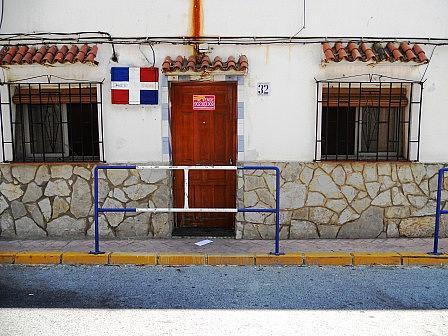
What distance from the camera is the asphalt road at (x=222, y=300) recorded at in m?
4.41

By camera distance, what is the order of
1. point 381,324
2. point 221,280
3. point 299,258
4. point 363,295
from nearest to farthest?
1. point 381,324
2. point 363,295
3. point 221,280
4. point 299,258

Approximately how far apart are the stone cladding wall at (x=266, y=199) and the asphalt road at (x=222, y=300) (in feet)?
3.86

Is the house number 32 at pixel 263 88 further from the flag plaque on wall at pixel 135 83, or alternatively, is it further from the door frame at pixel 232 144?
the flag plaque on wall at pixel 135 83

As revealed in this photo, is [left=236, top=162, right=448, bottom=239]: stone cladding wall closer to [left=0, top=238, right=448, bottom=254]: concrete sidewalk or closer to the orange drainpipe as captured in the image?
[left=0, top=238, right=448, bottom=254]: concrete sidewalk

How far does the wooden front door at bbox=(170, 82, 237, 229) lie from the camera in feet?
23.5

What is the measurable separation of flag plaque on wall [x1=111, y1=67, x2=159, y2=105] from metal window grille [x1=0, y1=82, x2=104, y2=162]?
14.2 inches

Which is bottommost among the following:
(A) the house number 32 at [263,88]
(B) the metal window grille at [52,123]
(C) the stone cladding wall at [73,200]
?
(C) the stone cladding wall at [73,200]

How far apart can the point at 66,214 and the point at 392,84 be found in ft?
18.3

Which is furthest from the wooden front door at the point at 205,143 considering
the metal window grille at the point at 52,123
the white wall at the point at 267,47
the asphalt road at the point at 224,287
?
the asphalt road at the point at 224,287

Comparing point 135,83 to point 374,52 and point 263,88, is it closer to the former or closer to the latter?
point 263,88

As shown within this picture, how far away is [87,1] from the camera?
22.7 feet

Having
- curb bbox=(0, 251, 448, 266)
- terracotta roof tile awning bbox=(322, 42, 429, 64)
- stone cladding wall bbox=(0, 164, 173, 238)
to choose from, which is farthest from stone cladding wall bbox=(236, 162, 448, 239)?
terracotta roof tile awning bbox=(322, 42, 429, 64)

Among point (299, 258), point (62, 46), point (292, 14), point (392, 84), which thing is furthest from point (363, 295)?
point (62, 46)

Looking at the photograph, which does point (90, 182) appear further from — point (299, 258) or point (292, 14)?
point (292, 14)
